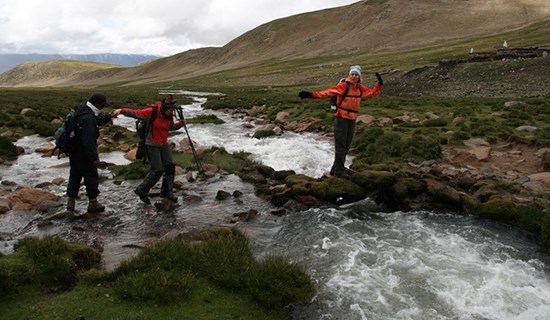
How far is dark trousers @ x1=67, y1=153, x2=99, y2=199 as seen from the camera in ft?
36.2

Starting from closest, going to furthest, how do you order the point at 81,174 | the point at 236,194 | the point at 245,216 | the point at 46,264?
the point at 46,264
the point at 81,174
the point at 245,216
the point at 236,194

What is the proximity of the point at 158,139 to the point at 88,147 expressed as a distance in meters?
2.10

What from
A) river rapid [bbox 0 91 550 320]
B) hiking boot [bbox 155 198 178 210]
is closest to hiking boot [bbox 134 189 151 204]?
river rapid [bbox 0 91 550 320]

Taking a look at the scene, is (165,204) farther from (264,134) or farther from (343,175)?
(264,134)

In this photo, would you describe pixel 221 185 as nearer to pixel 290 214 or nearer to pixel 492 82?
pixel 290 214

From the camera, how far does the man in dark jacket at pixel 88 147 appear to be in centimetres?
1034

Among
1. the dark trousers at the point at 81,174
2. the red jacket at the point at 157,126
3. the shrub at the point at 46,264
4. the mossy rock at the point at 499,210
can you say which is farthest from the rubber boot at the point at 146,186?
the mossy rock at the point at 499,210

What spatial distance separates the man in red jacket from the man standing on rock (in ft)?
13.8

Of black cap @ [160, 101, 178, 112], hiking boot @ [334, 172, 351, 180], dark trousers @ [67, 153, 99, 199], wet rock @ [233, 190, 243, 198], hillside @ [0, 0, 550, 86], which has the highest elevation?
hillside @ [0, 0, 550, 86]

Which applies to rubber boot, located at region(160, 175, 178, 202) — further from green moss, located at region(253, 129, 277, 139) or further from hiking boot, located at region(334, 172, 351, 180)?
green moss, located at region(253, 129, 277, 139)

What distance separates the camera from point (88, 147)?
10406 mm

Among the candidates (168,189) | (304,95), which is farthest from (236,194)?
(304,95)

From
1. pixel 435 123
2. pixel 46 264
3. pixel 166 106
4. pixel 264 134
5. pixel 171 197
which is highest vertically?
pixel 166 106

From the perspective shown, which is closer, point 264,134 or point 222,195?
point 222,195
